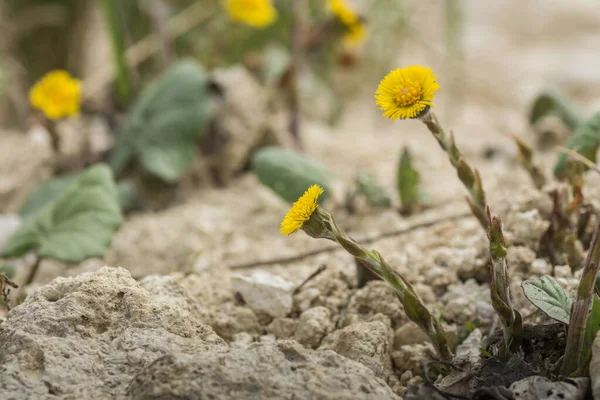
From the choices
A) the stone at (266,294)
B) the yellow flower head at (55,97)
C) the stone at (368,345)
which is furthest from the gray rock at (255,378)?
the yellow flower head at (55,97)

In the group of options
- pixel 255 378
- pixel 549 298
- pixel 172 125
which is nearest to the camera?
pixel 255 378

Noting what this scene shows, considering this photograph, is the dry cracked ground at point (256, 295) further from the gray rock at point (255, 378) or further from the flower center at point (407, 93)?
the flower center at point (407, 93)

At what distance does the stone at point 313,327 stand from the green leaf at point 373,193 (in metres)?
0.64

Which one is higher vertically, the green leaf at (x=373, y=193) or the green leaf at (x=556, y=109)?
the green leaf at (x=556, y=109)

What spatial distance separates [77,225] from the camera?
1.46m

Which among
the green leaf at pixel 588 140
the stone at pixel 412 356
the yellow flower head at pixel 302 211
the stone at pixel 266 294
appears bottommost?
the stone at pixel 412 356

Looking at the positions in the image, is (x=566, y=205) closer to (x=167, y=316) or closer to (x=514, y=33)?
(x=167, y=316)

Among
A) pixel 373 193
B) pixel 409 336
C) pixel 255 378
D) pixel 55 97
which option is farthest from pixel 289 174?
pixel 255 378

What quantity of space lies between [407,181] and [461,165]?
567 mm

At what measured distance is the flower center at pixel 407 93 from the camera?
1066 millimetres

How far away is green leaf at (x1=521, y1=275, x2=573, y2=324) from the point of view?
0.96 meters

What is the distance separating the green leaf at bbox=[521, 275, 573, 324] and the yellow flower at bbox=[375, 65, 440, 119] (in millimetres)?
325

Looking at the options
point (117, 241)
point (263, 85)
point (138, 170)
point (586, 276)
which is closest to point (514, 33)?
point (263, 85)

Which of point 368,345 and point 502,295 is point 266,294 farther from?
point 502,295
